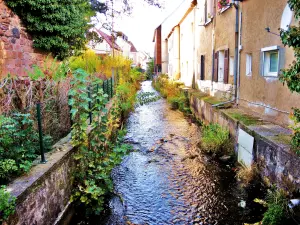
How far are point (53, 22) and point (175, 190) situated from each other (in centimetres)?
716

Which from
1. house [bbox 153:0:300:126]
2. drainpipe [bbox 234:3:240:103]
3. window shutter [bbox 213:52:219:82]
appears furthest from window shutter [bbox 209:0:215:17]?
drainpipe [bbox 234:3:240:103]

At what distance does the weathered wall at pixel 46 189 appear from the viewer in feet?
8.51

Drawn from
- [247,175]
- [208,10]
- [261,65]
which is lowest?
[247,175]

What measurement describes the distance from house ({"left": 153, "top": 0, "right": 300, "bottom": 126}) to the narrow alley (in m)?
1.93

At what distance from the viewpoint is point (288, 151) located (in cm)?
383

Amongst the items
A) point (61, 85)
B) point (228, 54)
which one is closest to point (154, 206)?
point (61, 85)

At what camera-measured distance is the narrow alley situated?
403 centimetres

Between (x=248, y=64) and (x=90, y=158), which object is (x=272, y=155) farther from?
(x=248, y=64)

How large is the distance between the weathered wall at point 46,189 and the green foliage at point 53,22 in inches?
239

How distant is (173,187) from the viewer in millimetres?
5086

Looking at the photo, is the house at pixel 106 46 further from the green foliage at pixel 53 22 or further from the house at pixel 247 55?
the house at pixel 247 55

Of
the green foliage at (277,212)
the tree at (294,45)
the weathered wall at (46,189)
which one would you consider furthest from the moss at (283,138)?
the weathered wall at (46,189)

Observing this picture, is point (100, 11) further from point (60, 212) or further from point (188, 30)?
point (60, 212)

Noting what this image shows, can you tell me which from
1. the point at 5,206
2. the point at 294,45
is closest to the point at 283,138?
the point at 294,45
